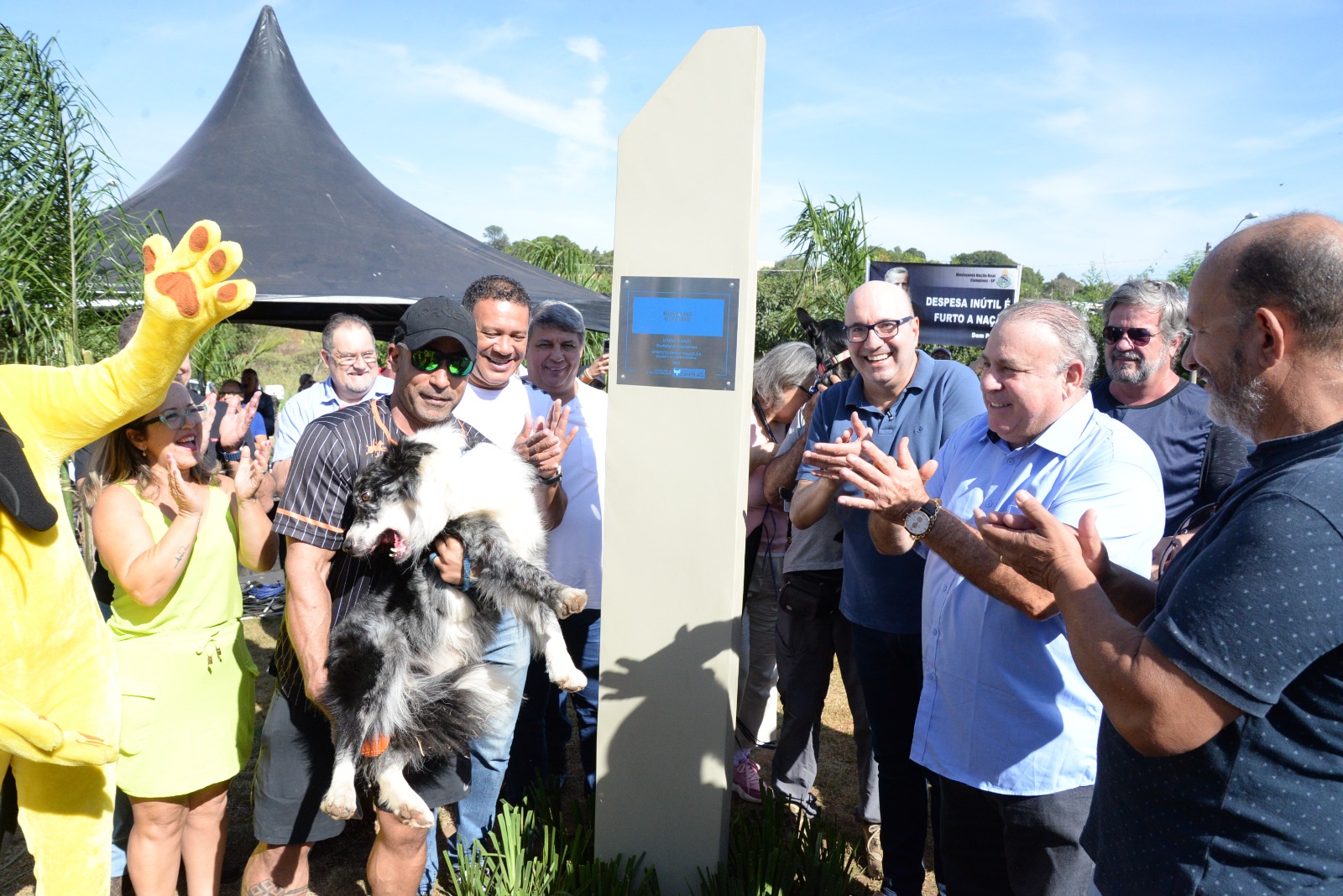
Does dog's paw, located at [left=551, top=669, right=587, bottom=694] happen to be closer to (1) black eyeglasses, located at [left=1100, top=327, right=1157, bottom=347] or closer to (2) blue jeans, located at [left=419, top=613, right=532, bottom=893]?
(2) blue jeans, located at [left=419, top=613, right=532, bottom=893]

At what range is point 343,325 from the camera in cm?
532

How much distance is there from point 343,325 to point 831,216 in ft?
26.9

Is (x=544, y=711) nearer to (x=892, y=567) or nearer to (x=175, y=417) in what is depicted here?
(x=892, y=567)

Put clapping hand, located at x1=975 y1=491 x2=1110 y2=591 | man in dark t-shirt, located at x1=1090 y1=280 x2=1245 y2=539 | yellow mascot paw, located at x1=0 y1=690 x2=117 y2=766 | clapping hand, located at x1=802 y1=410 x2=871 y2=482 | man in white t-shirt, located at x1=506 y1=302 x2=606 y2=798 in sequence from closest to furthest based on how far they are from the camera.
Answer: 1. clapping hand, located at x1=975 y1=491 x2=1110 y2=591
2. yellow mascot paw, located at x1=0 y1=690 x2=117 y2=766
3. clapping hand, located at x1=802 y1=410 x2=871 y2=482
4. man in dark t-shirt, located at x1=1090 y1=280 x2=1245 y2=539
5. man in white t-shirt, located at x1=506 y1=302 x2=606 y2=798

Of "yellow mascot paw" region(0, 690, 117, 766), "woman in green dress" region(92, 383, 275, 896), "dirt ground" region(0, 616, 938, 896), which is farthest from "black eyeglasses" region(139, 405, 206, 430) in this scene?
"dirt ground" region(0, 616, 938, 896)

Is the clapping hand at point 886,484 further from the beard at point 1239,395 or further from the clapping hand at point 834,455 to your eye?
the beard at point 1239,395

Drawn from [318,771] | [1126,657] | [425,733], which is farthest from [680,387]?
[318,771]

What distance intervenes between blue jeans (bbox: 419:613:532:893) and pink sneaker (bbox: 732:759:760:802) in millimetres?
1533

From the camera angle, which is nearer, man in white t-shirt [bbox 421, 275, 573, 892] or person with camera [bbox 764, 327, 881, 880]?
man in white t-shirt [bbox 421, 275, 573, 892]

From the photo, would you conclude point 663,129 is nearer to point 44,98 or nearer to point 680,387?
point 680,387

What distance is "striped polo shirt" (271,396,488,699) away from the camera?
2.49m

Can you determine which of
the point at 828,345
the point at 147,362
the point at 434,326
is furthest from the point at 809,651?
the point at 147,362

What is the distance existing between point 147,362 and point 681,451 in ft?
5.09

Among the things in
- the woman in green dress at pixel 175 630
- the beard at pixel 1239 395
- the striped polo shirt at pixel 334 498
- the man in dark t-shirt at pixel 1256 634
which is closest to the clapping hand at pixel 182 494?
the woman in green dress at pixel 175 630
